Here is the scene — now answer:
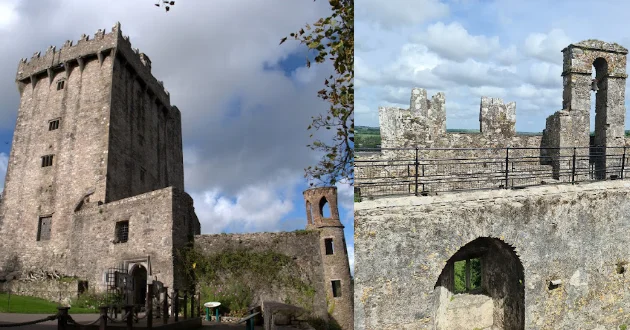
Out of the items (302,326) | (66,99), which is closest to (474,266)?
(302,326)

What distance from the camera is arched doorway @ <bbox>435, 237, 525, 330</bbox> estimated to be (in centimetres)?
729

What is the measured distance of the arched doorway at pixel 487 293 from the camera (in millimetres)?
7289

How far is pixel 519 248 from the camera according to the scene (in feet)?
23.8

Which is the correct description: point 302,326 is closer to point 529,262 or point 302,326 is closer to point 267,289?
point 529,262

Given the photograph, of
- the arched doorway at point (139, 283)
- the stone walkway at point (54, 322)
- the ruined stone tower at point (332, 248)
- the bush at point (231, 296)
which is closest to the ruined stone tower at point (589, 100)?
the ruined stone tower at point (332, 248)

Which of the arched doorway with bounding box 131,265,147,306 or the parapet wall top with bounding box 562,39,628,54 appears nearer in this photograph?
the parapet wall top with bounding box 562,39,628,54

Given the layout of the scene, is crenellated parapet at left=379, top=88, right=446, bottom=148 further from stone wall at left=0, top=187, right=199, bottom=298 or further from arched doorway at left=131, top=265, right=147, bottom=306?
arched doorway at left=131, top=265, right=147, bottom=306

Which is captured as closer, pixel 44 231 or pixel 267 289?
pixel 267 289

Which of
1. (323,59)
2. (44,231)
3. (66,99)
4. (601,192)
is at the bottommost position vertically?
(44,231)

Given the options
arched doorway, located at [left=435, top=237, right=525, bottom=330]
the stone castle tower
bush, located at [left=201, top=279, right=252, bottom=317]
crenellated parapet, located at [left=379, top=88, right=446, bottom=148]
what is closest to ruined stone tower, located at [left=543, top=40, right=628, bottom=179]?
crenellated parapet, located at [left=379, top=88, right=446, bottom=148]

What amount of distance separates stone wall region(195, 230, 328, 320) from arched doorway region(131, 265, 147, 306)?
175 centimetres

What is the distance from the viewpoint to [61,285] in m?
13.1

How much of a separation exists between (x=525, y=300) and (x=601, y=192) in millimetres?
2247

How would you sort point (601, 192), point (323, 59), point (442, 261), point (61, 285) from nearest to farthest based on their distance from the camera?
point (323, 59)
point (442, 261)
point (601, 192)
point (61, 285)
